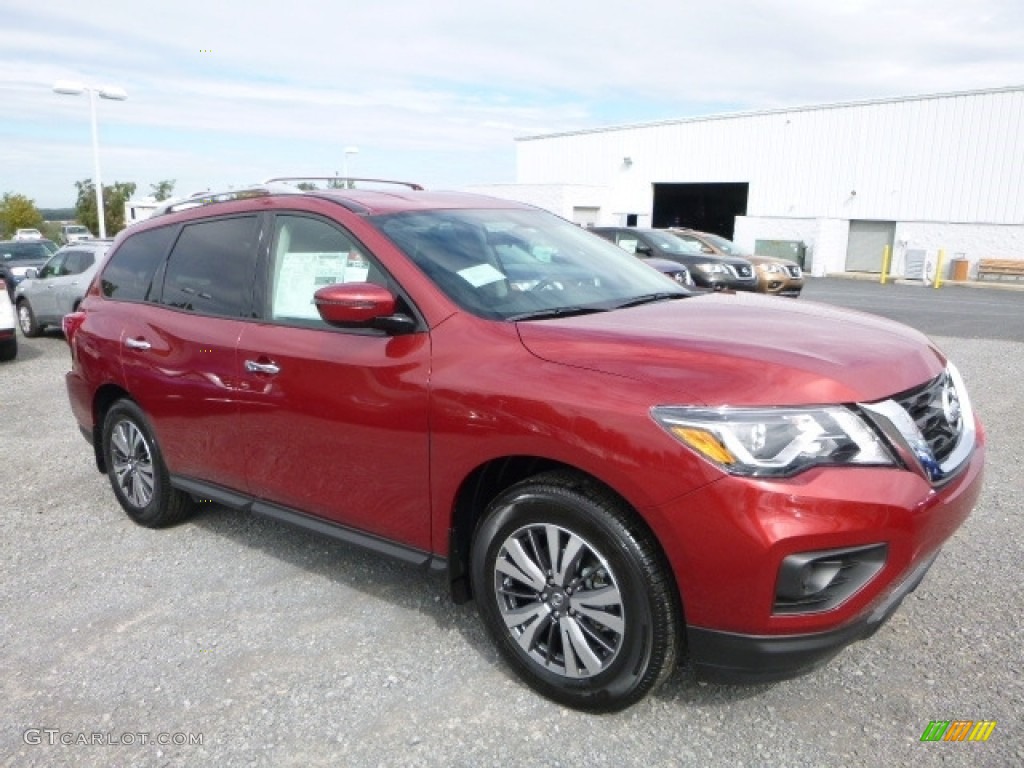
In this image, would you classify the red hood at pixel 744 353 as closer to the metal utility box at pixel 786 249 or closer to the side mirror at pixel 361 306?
the side mirror at pixel 361 306

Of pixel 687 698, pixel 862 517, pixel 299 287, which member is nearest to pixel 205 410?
pixel 299 287

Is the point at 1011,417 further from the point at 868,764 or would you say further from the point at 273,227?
the point at 273,227

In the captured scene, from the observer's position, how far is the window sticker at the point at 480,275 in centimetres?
320

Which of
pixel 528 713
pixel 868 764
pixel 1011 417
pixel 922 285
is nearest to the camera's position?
pixel 868 764

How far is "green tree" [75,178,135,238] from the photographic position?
59.2 m

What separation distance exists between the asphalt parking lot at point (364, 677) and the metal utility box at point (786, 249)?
27.8 meters

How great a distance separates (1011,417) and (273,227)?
19.2 feet

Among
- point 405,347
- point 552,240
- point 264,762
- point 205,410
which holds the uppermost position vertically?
point 552,240

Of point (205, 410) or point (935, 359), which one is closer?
point (935, 359)

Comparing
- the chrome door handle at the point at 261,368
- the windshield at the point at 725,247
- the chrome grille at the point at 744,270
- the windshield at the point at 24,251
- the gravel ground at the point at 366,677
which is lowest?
the gravel ground at the point at 366,677

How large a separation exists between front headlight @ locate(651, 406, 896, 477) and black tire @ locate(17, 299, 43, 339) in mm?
13840

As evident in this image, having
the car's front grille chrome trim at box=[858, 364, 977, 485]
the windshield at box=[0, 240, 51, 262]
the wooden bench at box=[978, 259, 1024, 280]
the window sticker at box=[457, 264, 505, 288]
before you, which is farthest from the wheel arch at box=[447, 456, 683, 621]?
the wooden bench at box=[978, 259, 1024, 280]

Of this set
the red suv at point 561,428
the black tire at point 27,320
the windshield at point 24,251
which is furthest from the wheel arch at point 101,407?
the windshield at point 24,251

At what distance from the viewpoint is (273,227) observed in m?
3.75
